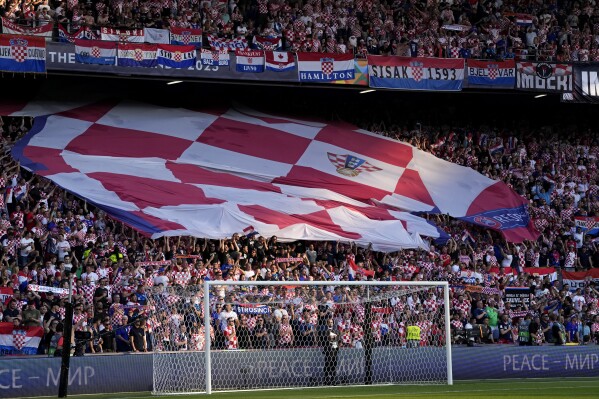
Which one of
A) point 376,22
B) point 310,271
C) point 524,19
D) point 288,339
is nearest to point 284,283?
point 288,339

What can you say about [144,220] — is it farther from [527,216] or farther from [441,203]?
[527,216]

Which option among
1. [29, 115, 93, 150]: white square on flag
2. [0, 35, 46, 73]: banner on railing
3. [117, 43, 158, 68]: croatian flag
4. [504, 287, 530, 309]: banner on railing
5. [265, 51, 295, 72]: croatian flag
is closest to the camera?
[504, 287, 530, 309]: banner on railing

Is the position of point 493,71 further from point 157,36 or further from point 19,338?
point 19,338

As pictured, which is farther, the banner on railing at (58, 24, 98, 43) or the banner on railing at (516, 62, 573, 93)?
the banner on railing at (516, 62, 573, 93)

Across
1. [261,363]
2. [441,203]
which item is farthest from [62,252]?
[441,203]

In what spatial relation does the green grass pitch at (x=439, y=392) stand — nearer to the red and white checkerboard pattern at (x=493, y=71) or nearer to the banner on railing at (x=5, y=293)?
the banner on railing at (x=5, y=293)

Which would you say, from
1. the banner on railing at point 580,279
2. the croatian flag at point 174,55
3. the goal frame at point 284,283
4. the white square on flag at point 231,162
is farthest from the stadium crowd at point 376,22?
the goal frame at point 284,283

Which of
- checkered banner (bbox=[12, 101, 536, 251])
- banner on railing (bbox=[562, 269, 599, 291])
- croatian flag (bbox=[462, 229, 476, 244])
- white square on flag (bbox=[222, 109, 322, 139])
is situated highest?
white square on flag (bbox=[222, 109, 322, 139])

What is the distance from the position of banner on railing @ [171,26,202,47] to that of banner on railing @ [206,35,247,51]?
422 millimetres

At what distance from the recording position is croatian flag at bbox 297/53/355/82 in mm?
33625

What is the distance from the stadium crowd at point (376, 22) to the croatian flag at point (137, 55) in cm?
93

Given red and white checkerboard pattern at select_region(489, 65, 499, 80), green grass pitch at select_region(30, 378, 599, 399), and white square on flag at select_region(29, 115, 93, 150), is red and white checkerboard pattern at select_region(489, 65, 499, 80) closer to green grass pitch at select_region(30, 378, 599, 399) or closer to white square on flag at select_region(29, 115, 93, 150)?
white square on flag at select_region(29, 115, 93, 150)

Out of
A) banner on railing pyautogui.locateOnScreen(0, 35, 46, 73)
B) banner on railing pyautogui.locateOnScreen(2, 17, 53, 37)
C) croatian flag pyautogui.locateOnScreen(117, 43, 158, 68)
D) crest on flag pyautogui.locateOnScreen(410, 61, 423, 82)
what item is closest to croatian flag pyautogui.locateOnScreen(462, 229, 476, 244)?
crest on flag pyautogui.locateOnScreen(410, 61, 423, 82)

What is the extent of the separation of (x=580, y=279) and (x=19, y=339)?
16.7 meters
